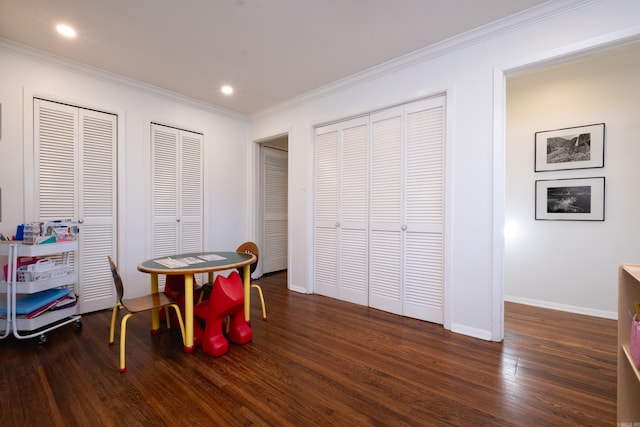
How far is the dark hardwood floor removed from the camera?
1.54m

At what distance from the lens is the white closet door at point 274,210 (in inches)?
194

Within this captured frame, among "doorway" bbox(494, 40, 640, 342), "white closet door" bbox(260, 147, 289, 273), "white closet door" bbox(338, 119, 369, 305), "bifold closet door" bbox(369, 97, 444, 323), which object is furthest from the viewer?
"white closet door" bbox(260, 147, 289, 273)

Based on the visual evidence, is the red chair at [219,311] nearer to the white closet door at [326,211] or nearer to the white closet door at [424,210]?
the white closet door at [326,211]

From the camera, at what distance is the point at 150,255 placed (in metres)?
3.54

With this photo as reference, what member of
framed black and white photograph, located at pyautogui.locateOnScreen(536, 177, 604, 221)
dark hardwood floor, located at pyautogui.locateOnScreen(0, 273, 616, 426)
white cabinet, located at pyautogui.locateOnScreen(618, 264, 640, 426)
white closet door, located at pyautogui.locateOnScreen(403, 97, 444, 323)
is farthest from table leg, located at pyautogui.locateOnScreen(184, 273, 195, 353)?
framed black and white photograph, located at pyautogui.locateOnScreen(536, 177, 604, 221)

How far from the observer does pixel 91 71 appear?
3.08 m

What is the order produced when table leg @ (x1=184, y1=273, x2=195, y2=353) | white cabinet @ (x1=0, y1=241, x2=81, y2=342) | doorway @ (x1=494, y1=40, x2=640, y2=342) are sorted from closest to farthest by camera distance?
table leg @ (x1=184, y1=273, x2=195, y2=353)
white cabinet @ (x1=0, y1=241, x2=81, y2=342)
doorway @ (x1=494, y1=40, x2=640, y2=342)

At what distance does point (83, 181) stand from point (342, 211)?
2.98 m

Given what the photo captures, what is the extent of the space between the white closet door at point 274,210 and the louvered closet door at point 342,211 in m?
1.45

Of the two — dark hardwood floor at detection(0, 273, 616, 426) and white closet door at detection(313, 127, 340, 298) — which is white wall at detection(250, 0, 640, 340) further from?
white closet door at detection(313, 127, 340, 298)

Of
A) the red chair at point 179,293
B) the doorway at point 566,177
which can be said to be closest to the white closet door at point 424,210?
the doorway at point 566,177

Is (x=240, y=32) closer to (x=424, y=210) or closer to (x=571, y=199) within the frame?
(x=424, y=210)

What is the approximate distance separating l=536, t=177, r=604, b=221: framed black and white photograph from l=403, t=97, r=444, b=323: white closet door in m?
1.59

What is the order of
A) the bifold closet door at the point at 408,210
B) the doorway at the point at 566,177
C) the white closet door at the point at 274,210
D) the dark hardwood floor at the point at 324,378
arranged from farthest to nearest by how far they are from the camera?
1. the white closet door at the point at 274,210
2. the doorway at the point at 566,177
3. the bifold closet door at the point at 408,210
4. the dark hardwood floor at the point at 324,378
